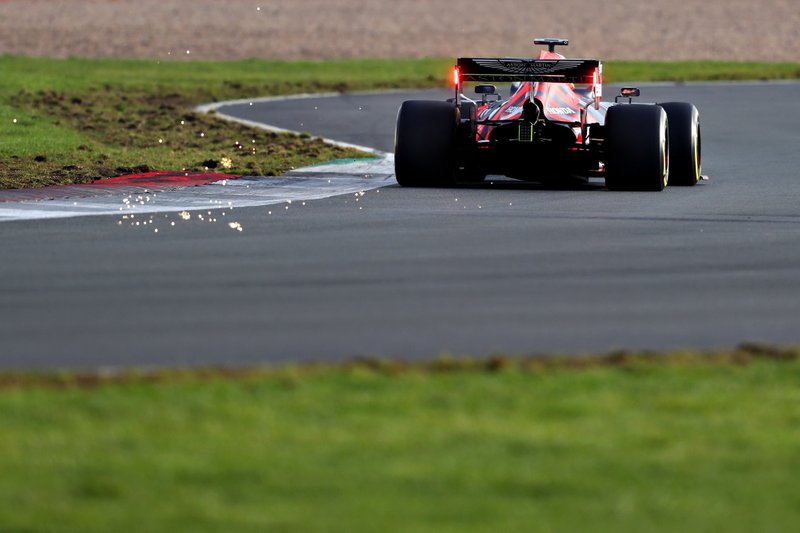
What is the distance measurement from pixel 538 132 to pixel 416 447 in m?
11.3

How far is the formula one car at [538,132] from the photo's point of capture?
17.6 meters

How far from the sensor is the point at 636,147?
17547 millimetres

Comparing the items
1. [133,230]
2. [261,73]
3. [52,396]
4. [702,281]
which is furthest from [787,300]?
[261,73]

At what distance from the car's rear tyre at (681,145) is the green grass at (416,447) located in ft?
34.0

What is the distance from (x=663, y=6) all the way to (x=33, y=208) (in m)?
71.4

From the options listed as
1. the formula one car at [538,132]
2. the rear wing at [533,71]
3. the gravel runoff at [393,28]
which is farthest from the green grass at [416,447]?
the gravel runoff at [393,28]

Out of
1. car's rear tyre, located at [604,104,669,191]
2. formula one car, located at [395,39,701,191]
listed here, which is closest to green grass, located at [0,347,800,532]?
car's rear tyre, located at [604,104,669,191]

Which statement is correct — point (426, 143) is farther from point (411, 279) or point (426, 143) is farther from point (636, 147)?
point (411, 279)

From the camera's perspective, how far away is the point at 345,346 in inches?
347

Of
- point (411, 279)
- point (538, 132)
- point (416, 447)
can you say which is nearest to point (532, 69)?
point (538, 132)

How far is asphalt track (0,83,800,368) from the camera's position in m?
9.01

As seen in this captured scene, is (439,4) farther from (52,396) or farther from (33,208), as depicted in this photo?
(52,396)

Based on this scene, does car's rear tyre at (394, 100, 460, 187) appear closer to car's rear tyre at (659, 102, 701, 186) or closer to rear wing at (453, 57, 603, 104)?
rear wing at (453, 57, 603, 104)

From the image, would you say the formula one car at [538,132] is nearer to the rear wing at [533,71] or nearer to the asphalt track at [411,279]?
the rear wing at [533,71]
